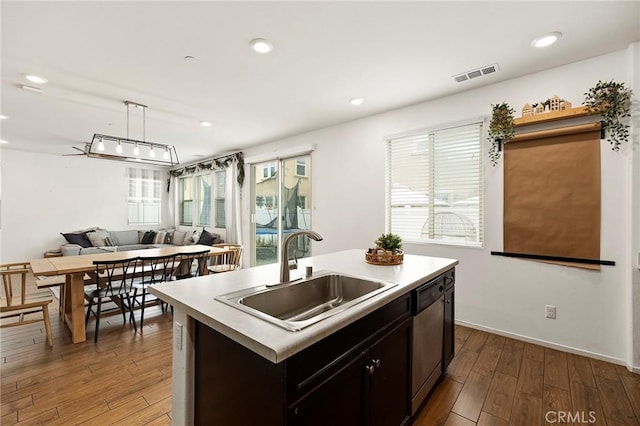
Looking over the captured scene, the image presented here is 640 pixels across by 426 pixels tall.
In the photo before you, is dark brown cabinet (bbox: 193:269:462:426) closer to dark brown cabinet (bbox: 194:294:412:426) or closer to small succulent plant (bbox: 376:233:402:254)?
dark brown cabinet (bbox: 194:294:412:426)

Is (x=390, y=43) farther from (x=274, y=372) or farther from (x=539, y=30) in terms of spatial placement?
(x=274, y=372)

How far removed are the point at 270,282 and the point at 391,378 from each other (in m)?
0.82

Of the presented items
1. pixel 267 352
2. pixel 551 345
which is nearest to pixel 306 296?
pixel 267 352

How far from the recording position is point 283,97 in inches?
133

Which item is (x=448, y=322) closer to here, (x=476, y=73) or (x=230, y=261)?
(x=476, y=73)

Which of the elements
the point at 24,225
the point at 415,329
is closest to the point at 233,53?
the point at 415,329

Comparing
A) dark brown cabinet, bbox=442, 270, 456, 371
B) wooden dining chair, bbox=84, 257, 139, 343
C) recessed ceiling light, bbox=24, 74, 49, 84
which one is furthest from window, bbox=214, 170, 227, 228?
dark brown cabinet, bbox=442, 270, 456, 371

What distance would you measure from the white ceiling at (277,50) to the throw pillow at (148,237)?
3.86 meters

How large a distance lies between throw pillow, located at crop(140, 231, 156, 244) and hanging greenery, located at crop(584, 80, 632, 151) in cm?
838

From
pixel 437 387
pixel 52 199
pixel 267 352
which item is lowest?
pixel 437 387

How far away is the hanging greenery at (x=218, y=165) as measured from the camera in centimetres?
606

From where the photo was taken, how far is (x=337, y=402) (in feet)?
3.67

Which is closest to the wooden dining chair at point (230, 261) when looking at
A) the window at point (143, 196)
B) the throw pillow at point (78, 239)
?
the throw pillow at point (78, 239)

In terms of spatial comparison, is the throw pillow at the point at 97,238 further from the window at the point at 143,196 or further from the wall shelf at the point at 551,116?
the wall shelf at the point at 551,116
